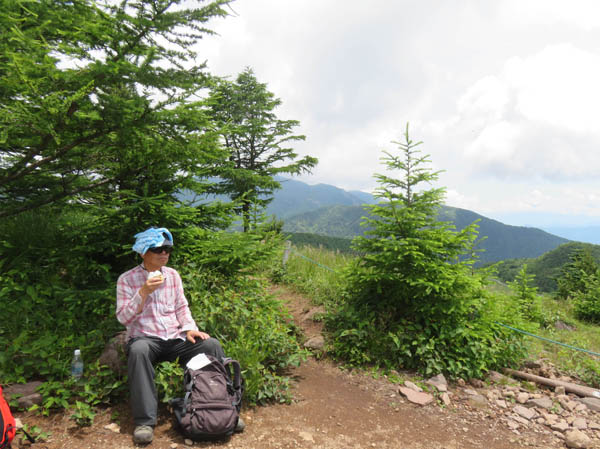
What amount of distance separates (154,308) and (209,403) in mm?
1044

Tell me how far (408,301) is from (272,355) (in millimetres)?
2203

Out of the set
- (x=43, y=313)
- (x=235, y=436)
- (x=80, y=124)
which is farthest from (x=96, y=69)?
(x=235, y=436)

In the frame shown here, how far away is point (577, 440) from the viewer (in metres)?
3.23

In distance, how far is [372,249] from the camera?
5102 mm

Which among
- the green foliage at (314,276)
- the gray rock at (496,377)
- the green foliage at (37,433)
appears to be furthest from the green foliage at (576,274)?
the green foliage at (37,433)

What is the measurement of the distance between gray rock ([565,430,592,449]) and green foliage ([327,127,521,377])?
1.17 m

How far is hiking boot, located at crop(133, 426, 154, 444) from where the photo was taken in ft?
8.85

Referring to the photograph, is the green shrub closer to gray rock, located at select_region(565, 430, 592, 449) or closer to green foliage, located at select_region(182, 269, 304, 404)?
gray rock, located at select_region(565, 430, 592, 449)

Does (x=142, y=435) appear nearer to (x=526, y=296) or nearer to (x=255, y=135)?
(x=526, y=296)

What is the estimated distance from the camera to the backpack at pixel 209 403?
109 inches

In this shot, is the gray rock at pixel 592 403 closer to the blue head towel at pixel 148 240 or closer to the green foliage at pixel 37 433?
the blue head towel at pixel 148 240

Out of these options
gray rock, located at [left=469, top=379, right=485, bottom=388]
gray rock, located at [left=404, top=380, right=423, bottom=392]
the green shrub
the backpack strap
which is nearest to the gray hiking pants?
the backpack strap

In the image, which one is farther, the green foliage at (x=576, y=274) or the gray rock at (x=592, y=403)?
the green foliage at (x=576, y=274)

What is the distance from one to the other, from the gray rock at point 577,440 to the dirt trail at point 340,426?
139 mm
